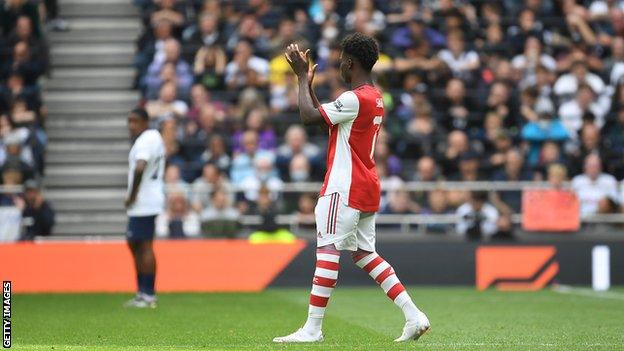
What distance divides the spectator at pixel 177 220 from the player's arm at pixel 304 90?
29.0 feet

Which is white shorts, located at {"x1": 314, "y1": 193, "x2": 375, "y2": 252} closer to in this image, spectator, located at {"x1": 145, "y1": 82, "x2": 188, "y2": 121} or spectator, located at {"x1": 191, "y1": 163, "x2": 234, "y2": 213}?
spectator, located at {"x1": 191, "y1": 163, "x2": 234, "y2": 213}

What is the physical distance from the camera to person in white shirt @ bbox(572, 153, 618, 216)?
19.2 metres

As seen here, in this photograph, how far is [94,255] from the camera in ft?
57.9

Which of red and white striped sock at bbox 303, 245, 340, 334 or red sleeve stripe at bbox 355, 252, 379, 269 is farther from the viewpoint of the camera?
red sleeve stripe at bbox 355, 252, 379, 269

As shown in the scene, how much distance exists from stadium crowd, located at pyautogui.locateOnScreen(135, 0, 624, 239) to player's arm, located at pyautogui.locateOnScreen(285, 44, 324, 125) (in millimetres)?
9094

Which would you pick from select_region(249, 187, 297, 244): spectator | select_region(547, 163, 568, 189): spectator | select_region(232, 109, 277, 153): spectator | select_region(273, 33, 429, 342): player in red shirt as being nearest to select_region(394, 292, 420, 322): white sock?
select_region(273, 33, 429, 342): player in red shirt

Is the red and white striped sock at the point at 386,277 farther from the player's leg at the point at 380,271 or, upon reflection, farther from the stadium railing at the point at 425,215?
the stadium railing at the point at 425,215

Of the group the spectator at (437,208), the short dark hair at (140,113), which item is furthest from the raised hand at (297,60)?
the spectator at (437,208)

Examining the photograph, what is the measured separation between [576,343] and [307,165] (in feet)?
33.2

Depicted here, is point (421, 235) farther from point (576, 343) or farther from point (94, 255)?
point (576, 343)

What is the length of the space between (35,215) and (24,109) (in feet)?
8.80

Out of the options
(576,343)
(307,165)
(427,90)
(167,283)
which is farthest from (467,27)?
(576,343)

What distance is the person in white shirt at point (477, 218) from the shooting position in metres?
18.6

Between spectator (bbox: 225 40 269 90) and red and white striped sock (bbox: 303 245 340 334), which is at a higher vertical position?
spectator (bbox: 225 40 269 90)
